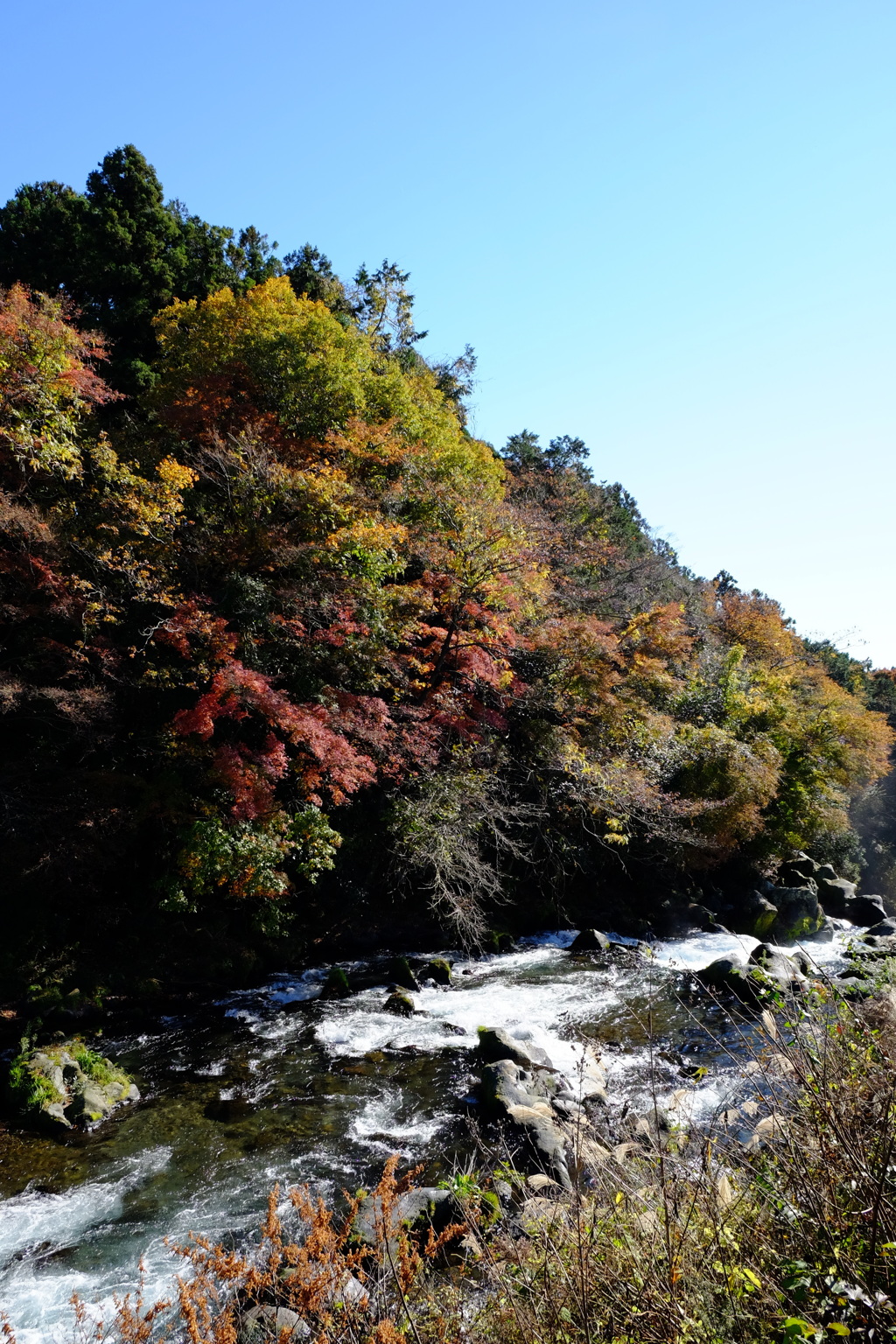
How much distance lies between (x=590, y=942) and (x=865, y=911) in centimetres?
947

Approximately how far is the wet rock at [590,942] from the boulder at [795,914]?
5055mm

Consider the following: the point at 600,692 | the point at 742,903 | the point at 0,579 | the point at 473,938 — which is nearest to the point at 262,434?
the point at 0,579

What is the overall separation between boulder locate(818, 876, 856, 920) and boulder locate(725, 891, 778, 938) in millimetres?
3119

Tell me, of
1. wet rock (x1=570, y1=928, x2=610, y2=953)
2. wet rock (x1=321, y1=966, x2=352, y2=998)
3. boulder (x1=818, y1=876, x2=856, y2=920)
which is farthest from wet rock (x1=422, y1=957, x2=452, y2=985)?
boulder (x1=818, y1=876, x2=856, y2=920)

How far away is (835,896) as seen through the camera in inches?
750

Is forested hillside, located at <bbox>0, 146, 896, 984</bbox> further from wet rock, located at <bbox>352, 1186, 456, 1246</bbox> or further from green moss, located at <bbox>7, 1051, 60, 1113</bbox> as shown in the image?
wet rock, located at <bbox>352, 1186, 456, 1246</bbox>

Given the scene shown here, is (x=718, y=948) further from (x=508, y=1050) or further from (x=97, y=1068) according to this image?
(x=97, y=1068)

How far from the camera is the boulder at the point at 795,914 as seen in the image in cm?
1602

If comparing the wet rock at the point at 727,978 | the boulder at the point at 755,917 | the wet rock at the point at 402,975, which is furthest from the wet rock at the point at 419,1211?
the boulder at the point at 755,917

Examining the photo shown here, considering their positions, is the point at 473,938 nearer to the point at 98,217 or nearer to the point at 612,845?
the point at 612,845

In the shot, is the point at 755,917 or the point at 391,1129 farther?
the point at 755,917

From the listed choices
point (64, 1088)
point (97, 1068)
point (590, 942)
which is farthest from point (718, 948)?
point (64, 1088)

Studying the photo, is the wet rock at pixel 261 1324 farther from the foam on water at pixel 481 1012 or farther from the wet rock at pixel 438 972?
the wet rock at pixel 438 972

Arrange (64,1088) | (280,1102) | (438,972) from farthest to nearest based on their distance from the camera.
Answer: (438,972) → (280,1102) → (64,1088)
